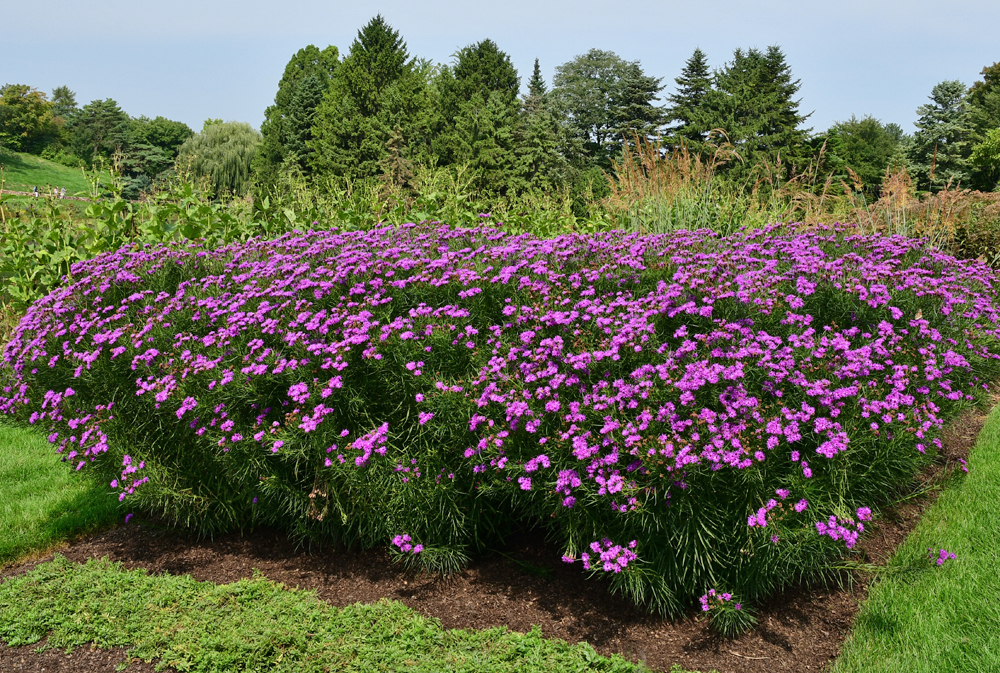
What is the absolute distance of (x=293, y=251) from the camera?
4766 millimetres

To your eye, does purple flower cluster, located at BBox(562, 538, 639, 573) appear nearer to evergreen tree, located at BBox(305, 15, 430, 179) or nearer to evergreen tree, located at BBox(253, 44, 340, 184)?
evergreen tree, located at BBox(305, 15, 430, 179)

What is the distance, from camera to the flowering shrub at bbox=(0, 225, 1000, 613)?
115 inches

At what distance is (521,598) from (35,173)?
5782 centimetres

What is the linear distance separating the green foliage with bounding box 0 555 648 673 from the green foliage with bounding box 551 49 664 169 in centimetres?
3573

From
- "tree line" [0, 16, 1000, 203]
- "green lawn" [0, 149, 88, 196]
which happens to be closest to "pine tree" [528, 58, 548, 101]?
"tree line" [0, 16, 1000, 203]

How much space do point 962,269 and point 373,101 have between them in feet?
110

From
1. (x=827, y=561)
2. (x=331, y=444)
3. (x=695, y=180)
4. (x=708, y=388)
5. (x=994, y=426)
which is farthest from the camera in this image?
(x=695, y=180)

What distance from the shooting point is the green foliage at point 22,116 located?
54.8 m

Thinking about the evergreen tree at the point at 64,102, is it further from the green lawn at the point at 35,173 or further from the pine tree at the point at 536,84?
the pine tree at the point at 536,84

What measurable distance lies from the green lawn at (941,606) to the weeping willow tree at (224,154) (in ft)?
124

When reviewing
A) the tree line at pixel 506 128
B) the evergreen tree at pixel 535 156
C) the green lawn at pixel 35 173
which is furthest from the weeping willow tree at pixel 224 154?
the evergreen tree at pixel 535 156

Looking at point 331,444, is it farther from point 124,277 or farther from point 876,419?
point 876,419

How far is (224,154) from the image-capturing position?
3875 cm

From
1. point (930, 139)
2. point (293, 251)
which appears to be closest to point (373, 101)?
point (930, 139)
